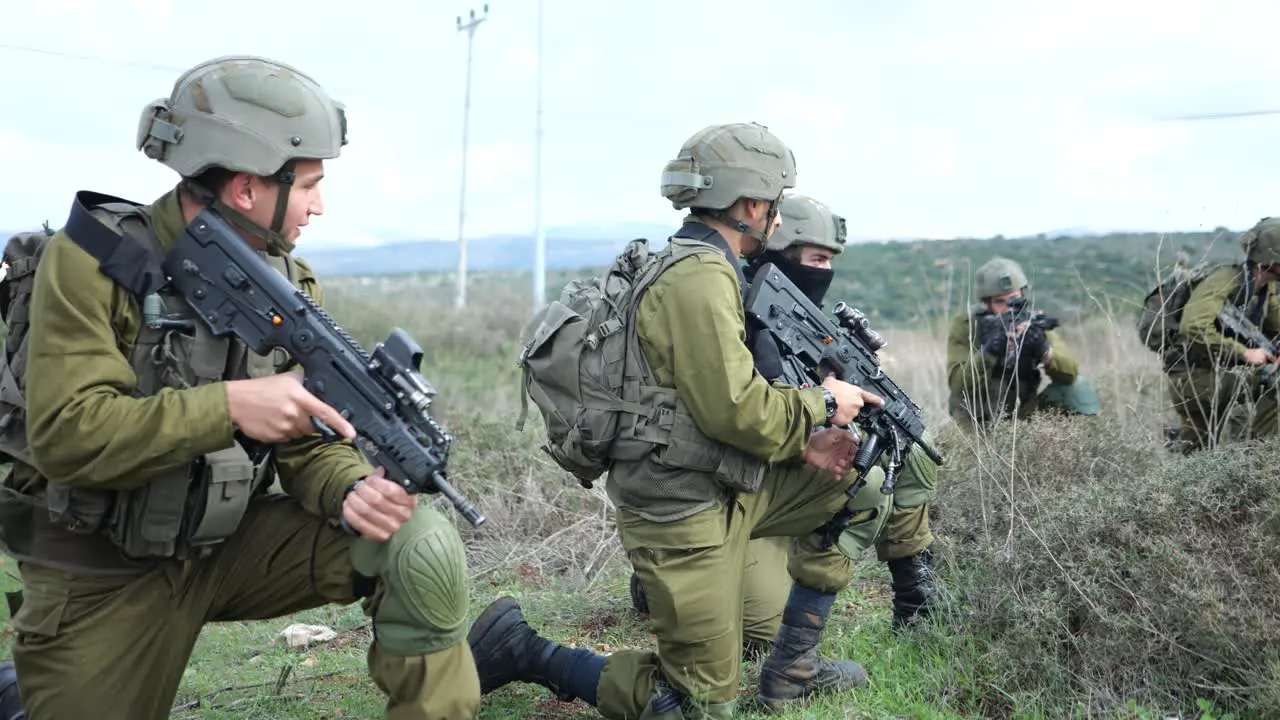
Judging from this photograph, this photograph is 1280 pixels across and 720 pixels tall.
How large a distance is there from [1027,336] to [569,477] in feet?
10.1

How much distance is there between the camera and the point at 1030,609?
402cm

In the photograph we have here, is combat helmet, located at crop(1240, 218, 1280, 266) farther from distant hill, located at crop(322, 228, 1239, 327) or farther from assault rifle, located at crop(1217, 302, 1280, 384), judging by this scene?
distant hill, located at crop(322, 228, 1239, 327)

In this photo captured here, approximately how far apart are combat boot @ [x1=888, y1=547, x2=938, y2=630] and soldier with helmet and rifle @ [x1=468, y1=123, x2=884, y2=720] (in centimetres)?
58

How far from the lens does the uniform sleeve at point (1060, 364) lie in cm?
771

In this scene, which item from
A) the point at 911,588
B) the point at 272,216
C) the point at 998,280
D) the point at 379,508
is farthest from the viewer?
the point at 998,280

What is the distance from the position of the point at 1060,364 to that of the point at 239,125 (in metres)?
5.99

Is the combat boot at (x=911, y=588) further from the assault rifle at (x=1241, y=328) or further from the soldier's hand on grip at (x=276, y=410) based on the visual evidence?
the assault rifle at (x=1241, y=328)

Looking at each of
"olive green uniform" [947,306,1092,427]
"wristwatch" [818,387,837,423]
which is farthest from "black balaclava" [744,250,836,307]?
"olive green uniform" [947,306,1092,427]

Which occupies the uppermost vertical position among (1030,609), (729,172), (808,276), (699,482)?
(729,172)

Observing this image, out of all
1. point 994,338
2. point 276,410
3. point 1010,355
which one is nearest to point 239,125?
point 276,410

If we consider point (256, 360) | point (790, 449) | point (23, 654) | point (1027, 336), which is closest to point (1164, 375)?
point (1027, 336)

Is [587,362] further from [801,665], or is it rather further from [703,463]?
[801,665]

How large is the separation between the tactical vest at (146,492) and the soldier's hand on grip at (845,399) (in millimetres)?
1807

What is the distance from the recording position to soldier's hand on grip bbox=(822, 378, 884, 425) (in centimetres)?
388
